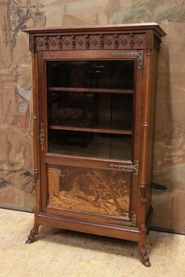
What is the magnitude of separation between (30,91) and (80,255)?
1.37m

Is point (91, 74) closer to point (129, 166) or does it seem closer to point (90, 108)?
point (90, 108)

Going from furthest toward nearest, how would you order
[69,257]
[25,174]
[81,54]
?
[25,174] < [69,257] < [81,54]

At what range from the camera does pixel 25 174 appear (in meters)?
2.78

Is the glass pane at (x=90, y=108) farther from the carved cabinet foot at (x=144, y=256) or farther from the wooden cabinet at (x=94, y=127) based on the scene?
the carved cabinet foot at (x=144, y=256)

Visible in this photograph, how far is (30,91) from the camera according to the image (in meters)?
2.61

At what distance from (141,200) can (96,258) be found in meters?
0.52

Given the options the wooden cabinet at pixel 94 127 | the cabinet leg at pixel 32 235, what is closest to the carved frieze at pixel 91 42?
the wooden cabinet at pixel 94 127

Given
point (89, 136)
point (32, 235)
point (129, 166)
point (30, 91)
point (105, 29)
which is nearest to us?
point (105, 29)

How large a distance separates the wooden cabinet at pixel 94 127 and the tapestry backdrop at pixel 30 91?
0.19 m

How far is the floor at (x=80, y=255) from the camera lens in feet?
6.53

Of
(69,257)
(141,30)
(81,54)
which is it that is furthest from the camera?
(69,257)

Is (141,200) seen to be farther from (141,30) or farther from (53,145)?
(141,30)

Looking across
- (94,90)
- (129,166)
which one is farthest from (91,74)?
(129,166)

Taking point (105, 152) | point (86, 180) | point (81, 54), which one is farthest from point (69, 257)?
point (81, 54)
